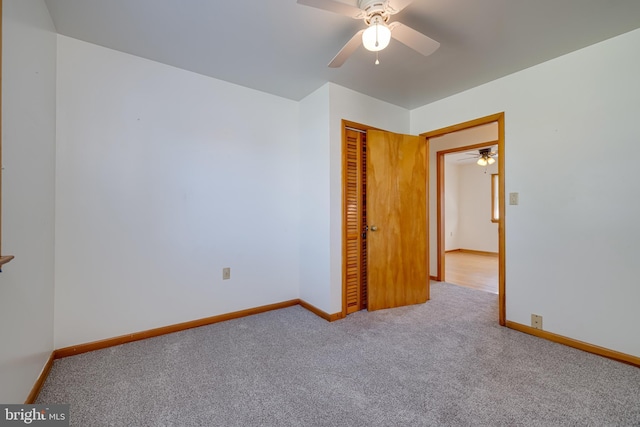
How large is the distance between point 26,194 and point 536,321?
3.80m

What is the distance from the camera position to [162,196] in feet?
7.61

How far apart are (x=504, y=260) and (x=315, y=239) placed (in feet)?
6.17

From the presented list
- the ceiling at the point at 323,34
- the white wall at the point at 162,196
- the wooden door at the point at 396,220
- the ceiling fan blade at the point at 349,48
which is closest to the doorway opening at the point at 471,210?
the wooden door at the point at 396,220

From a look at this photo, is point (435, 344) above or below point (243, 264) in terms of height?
below

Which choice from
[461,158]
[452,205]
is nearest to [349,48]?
[461,158]

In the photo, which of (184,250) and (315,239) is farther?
(315,239)

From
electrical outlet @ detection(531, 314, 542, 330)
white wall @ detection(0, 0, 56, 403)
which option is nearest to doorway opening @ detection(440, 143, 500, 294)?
electrical outlet @ detection(531, 314, 542, 330)

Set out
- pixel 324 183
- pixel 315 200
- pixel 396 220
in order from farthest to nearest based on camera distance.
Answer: pixel 396 220 → pixel 315 200 → pixel 324 183

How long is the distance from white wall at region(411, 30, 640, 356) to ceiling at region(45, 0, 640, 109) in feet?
0.84

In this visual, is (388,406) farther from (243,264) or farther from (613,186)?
(613,186)

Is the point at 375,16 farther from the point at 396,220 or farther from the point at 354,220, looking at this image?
the point at 396,220

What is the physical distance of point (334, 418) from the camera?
53.9 inches

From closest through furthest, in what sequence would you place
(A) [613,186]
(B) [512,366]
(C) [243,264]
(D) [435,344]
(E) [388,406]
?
(E) [388,406] < (B) [512,366] < (A) [613,186] < (D) [435,344] < (C) [243,264]

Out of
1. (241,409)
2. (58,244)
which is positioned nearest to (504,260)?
(241,409)
